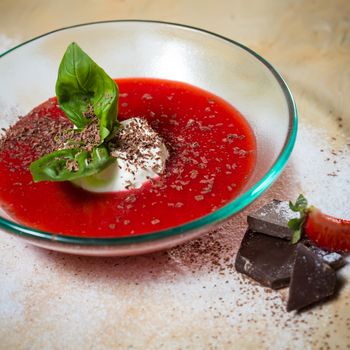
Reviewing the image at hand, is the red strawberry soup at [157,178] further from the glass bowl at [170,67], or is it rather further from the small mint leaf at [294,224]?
the small mint leaf at [294,224]

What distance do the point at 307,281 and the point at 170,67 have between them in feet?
4.87

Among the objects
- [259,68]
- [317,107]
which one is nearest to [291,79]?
[317,107]

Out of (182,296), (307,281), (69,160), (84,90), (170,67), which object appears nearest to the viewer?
(307,281)

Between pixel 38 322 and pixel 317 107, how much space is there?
1692mm

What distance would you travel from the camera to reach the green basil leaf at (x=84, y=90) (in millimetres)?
2416

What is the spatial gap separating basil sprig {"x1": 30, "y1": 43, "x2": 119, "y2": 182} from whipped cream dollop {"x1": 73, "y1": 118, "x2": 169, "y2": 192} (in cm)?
5

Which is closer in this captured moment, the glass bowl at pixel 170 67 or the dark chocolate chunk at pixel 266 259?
the dark chocolate chunk at pixel 266 259

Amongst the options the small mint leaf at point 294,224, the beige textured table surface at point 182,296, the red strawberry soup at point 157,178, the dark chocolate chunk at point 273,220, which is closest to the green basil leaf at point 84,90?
the red strawberry soup at point 157,178

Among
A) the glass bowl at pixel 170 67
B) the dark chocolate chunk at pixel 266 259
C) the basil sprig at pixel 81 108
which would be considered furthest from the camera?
the glass bowl at pixel 170 67

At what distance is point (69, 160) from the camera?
2.33m

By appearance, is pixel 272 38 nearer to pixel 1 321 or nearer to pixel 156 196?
pixel 156 196

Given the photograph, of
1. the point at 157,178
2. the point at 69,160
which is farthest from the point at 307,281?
the point at 69,160

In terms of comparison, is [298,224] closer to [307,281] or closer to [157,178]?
[307,281]

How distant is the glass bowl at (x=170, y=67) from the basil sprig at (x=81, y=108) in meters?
Answer: 0.55
